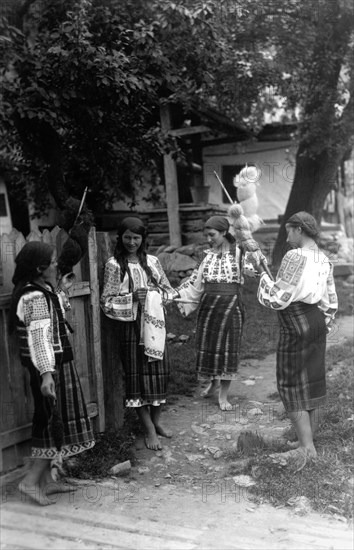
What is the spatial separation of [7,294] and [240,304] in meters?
2.58

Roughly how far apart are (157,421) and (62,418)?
134 cm

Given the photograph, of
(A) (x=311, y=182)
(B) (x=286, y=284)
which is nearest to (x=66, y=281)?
(B) (x=286, y=284)

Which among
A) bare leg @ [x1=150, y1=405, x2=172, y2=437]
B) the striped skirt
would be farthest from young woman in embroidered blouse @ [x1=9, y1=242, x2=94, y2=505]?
the striped skirt

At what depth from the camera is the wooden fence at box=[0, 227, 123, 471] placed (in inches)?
174

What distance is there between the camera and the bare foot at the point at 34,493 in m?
4.17

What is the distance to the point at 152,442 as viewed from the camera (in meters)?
5.26

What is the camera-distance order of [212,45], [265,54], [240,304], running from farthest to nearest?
[265,54] → [212,45] → [240,304]

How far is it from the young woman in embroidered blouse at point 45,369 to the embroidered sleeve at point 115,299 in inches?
27.5

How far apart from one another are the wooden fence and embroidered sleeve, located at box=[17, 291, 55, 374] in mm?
377

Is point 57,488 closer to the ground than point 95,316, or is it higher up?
closer to the ground

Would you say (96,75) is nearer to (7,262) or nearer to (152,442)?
(7,262)

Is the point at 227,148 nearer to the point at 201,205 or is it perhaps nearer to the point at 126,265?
the point at 201,205

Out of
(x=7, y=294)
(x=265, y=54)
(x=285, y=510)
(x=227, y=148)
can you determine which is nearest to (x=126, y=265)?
(x=7, y=294)

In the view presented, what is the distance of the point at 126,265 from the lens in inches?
205
